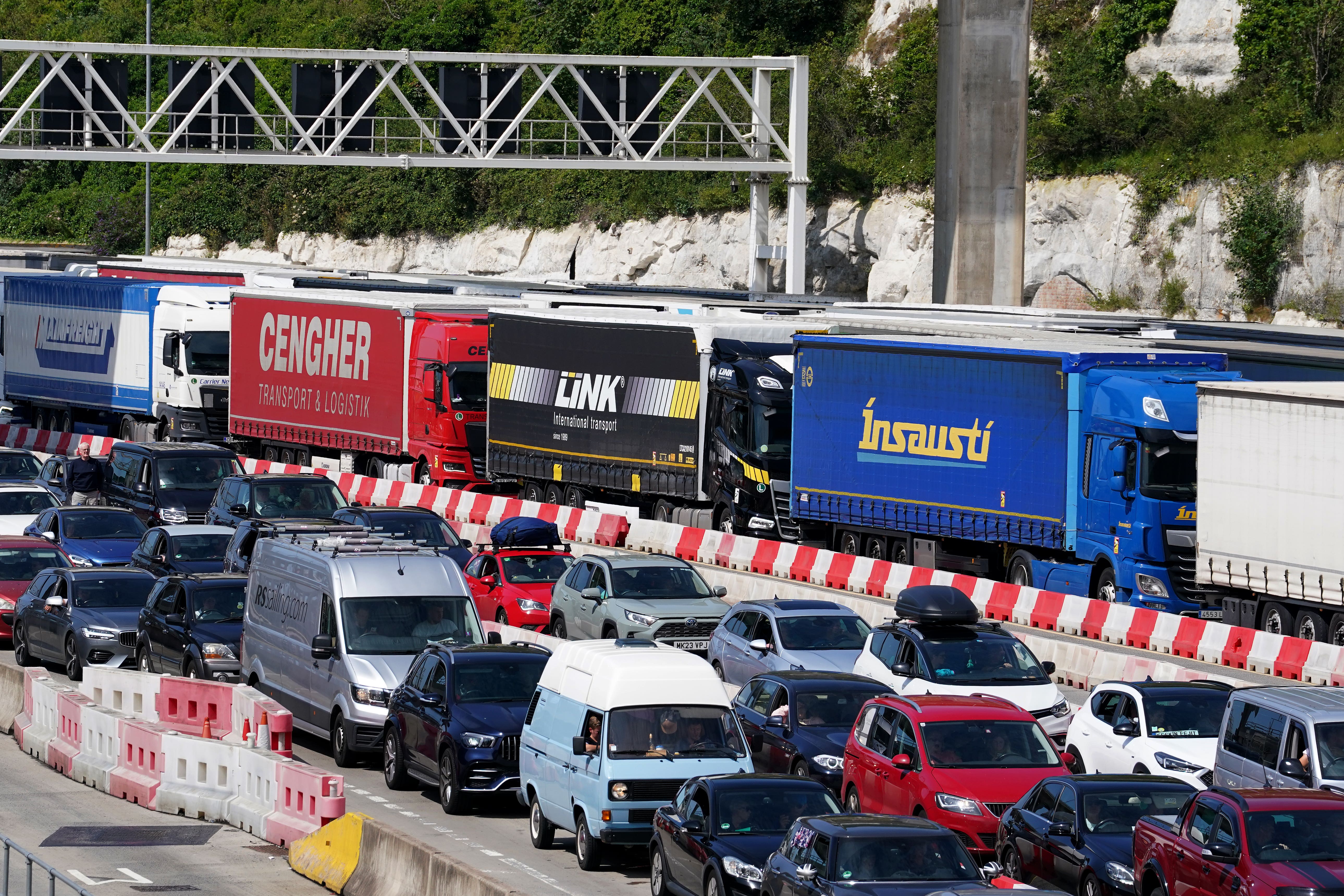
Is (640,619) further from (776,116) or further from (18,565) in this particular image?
(776,116)

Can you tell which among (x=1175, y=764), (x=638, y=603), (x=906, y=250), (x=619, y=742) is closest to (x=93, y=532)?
(x=638, y=603)

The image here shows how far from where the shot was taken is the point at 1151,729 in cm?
1794

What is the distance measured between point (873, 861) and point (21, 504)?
25.3 m

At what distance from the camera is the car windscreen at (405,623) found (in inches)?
828

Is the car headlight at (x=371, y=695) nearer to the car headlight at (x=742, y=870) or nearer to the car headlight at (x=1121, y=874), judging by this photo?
the car headlight at (x=742, y=870)

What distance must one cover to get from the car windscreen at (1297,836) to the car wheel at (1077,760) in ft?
14.6

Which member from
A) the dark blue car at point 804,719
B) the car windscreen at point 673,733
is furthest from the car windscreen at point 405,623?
the car windscreen at point 673,733

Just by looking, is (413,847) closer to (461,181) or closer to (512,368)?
(512,368)

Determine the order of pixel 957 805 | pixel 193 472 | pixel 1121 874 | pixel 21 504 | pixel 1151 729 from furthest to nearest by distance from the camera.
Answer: pixel 193 472, pixel 21 504, pixel 1151 729, pixel 957 805, pixel 1121 874

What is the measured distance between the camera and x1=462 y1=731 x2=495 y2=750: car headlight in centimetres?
1820

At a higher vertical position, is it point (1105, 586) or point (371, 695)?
point (1105, 586)

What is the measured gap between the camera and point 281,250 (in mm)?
95812

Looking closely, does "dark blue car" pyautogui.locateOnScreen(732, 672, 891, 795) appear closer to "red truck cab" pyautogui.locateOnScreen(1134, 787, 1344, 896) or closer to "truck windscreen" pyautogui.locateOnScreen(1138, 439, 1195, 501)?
"red truck cab" pyautogui.locateOnScreen(1134, 787, 1344, 896)

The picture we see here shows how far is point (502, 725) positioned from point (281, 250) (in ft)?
263
